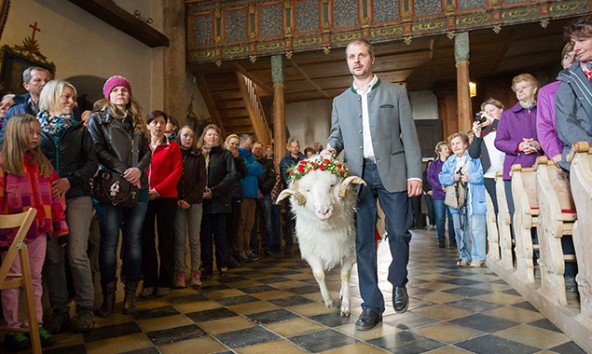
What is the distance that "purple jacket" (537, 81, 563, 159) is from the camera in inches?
115

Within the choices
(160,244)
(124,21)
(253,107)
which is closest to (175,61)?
(124,21)

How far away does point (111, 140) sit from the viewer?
10.5ft

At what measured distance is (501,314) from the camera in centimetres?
292

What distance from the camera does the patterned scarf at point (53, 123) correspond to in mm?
2832

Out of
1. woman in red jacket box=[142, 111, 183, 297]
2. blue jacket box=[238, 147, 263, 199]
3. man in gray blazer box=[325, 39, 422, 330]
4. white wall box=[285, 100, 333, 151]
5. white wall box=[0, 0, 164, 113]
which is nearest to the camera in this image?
man in gray blazer box=[325, 39, 422, 330]

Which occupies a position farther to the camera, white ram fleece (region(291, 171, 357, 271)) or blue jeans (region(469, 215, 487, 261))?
blue jeans (region(469, 215, 487, 261))

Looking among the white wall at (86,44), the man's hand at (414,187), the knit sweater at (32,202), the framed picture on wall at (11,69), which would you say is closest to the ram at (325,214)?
the man's hand at (414,187)

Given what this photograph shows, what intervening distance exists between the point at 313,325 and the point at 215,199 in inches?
102

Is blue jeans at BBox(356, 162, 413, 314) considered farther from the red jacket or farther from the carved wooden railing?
the carved wooden railing

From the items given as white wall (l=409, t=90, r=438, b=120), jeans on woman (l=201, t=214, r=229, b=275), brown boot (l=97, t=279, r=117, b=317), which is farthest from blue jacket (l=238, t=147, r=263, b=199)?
white wall (l=409, t=90, r=438, b=120)

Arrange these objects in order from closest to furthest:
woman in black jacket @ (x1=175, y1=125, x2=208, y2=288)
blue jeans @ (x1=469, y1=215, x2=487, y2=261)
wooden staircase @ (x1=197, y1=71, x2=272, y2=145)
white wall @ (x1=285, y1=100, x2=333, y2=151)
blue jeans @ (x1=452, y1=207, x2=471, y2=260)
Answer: woman in black jacket @ (x1=175, y1=125, x2=208, y2=288)
blue jeans @ (x1=469, y1=215, x2=487, y2=261)
blue jeans @ (x1=452, y1=207, x2=471, y2=260)
wooden staircase @ (x1=197, y1=71, x2=272, y2=145)
white wall @ (x1=285, y1=100, x2=333, y2=151)

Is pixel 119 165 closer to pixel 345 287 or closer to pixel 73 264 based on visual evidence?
pixel 73 264

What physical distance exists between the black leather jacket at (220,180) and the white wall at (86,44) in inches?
158

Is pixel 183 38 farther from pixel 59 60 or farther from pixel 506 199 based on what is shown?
pixel 506 199
